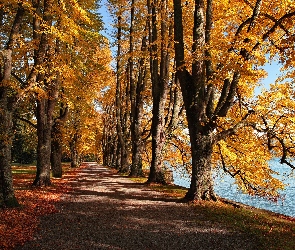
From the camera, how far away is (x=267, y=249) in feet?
22.9

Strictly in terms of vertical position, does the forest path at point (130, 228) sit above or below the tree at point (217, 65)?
below

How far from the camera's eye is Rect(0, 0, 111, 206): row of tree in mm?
10555

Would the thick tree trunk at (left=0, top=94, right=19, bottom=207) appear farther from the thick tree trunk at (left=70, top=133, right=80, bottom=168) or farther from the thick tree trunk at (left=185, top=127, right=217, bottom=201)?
the thick tree trunk at (left=70, top=133, right=80, bottom=168)

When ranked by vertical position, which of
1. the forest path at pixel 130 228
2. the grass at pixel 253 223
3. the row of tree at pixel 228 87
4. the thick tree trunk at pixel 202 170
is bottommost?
the forest path at pixel 130 228

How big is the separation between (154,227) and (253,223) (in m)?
3.07

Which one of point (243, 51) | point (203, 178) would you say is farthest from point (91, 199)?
point (243, 51)

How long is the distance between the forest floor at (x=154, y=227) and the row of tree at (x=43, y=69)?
2.82 meters

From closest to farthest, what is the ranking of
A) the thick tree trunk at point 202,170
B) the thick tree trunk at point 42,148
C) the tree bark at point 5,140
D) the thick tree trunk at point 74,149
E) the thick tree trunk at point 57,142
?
the tree bark at point 5,140 → the thick tree trunk at point 202,170 → the thick tree trunk at point 42,148 → the thick tree trunk at point 57,142 → the thick tree trunk at point 74,149

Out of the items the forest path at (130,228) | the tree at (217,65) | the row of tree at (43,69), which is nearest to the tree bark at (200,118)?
the tree at (217,65)

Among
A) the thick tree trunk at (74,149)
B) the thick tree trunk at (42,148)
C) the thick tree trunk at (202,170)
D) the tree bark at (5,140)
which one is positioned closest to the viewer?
the tree bark at (5,140)

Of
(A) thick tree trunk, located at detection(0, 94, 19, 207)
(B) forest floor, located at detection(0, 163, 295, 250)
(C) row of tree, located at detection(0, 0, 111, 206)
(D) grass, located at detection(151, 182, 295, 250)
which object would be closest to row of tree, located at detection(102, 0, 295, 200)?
(D) grass, located at detection(151, 182, 295, 250)

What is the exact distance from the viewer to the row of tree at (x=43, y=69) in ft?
34.6

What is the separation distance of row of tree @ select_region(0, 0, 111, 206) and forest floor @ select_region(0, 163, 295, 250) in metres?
2.82

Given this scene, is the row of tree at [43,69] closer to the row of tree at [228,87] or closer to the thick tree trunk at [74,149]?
the row of tree at [228,87]
